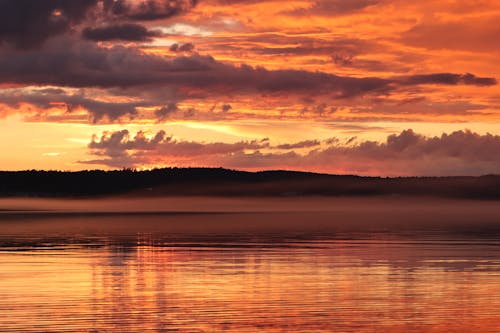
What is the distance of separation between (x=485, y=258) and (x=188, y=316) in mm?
25147

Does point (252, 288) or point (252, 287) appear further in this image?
point (252, 287)

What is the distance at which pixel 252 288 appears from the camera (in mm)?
38781

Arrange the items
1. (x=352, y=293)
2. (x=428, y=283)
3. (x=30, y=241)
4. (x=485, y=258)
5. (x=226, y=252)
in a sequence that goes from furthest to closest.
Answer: (x=30, y=241), (x=226, y=252), (x=485, y=258), (x=428, y=283), (x=352, y=293)

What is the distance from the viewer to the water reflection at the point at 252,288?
30562 mm

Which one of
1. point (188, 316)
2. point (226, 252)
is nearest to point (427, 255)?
point (226, 252)

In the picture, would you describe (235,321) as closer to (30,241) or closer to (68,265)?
(68,265)

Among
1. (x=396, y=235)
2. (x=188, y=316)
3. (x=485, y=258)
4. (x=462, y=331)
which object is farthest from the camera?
(x=396, y=235)

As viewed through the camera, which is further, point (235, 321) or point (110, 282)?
point (110, 282)

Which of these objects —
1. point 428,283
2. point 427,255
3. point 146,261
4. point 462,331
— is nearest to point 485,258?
point 427,255

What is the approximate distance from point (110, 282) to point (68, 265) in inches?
326

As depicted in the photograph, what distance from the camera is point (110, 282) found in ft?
136

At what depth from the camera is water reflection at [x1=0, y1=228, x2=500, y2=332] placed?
30.6 meters

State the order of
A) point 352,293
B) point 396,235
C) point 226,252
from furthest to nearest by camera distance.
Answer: point 396,235, point 226,252, point 352,293

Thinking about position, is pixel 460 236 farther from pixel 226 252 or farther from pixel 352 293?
pixel 352 293
